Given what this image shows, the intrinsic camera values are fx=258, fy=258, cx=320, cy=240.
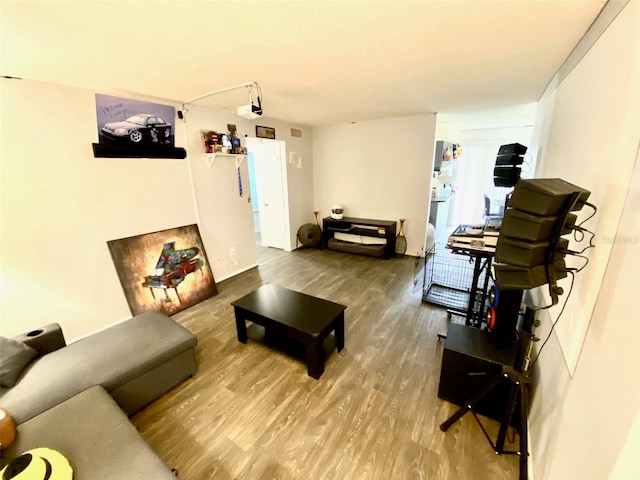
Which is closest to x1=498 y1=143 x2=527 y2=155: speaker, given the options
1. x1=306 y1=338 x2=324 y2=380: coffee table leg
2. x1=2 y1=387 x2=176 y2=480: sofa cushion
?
x1=306 y1=338 x2=324 y2=380: coffee table leg

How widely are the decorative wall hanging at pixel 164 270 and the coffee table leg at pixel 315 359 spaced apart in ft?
6.10

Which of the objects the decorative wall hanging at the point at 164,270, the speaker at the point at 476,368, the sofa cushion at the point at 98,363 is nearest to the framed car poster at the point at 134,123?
the decorative wall hanging at the point at 164,270

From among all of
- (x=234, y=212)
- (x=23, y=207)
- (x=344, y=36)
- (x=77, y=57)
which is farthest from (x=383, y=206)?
(x=23, y=207)

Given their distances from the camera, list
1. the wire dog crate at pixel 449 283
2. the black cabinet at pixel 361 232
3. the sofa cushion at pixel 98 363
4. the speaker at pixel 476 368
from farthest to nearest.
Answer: the black cabinet at pixel 361 232, the wire dog crate at pixel 449 283, the speaker at pixel 476 368, the sofa cushion at pixel 98 363

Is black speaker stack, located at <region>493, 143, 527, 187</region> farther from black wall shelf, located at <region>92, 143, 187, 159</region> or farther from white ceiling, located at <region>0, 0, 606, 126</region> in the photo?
black wall shelf, located at <region>92, 143, 187, 159</region>

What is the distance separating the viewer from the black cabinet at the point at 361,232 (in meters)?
4.54

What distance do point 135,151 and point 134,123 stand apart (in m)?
0.29

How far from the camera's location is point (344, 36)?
5.05 ft

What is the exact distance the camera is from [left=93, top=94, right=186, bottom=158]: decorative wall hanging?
2.47m

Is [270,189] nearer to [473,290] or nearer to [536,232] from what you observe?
[473,290]

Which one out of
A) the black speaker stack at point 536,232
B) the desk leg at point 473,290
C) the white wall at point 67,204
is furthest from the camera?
the desk leg at point 473,290

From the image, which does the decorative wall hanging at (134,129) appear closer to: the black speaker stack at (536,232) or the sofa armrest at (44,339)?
the sofa armrest at (44,339)

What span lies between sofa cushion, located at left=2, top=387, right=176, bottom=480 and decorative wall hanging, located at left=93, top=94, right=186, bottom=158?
2192 millimetres

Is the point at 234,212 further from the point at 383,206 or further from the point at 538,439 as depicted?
the point at 538,439
